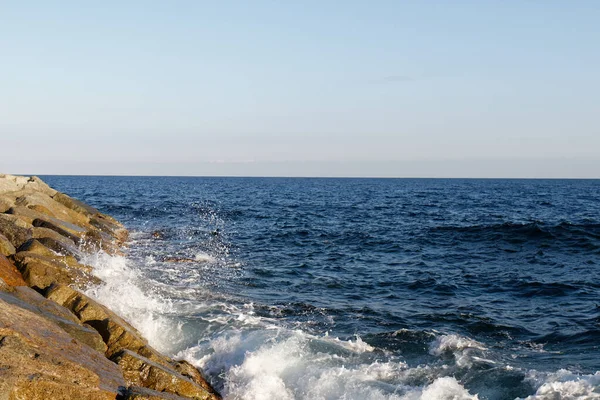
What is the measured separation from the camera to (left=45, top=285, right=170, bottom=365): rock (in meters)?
8.94

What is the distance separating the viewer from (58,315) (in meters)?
8.85

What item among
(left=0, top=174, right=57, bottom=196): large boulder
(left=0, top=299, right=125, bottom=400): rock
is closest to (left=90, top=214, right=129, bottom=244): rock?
(left=0, top=174, right=57, bottom=196): large boulder

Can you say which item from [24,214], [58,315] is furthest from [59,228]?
[58,315]

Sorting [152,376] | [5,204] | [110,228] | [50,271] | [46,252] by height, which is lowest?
[152,376]

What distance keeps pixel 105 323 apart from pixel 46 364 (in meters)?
2.64

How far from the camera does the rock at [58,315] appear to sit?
27.6 feet

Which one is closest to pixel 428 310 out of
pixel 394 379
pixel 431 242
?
pixel 394 379

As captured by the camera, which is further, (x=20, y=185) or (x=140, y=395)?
(x=20, y=185)

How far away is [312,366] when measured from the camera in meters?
10.5

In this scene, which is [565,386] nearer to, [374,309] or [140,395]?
[374,309]

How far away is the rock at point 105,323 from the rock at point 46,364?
3.53 feet

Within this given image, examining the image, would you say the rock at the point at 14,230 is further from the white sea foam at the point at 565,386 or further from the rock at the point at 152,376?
the white sea foam at the point at 565,386

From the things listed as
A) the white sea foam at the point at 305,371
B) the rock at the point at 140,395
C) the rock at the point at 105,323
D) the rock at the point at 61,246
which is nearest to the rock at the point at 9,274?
the rock at the point at 105,323

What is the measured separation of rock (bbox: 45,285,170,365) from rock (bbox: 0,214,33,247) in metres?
5.51
